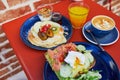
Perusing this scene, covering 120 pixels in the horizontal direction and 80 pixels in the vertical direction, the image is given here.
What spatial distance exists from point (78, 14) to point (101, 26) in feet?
0.36

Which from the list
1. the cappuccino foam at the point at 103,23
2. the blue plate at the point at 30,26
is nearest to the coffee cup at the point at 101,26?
the cappuccino foam at the point at 103,23

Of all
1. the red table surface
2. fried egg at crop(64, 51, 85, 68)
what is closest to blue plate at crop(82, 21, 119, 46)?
the red table surface

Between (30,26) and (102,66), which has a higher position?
(30,26)

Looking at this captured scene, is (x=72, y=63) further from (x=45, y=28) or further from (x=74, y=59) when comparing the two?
(x=45, y=28)

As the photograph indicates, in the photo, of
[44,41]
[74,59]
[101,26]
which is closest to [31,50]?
[44,41]

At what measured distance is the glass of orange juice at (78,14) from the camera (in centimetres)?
75

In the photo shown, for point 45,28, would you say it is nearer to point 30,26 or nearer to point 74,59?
point 30,26

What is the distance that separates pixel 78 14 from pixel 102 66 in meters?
0.25

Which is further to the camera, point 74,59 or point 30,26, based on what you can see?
point 30,26

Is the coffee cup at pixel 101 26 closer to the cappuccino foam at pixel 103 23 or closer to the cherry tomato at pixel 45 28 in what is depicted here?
the cappuccino foam at pixel 103 23

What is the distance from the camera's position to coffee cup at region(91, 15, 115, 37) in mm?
702

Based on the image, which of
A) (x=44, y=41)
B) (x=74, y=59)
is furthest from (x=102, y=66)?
(x=44, y=41)

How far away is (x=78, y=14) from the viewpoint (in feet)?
2.46

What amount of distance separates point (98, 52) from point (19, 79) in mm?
712
